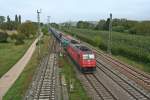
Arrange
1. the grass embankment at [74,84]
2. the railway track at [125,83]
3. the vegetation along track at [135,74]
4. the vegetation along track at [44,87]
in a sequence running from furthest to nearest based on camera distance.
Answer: the vegetation along track at [135,74] < the grass embankment at [74,84] < the railway track at [125,83] < the vegetation along track at [44,87]

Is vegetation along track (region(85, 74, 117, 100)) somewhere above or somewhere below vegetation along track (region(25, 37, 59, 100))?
below

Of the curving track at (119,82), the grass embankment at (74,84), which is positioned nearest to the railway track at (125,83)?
the curving track at (119,82)

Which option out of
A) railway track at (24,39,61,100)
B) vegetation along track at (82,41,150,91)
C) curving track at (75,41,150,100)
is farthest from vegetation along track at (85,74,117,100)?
vegetation along track at (82,41,150,91)

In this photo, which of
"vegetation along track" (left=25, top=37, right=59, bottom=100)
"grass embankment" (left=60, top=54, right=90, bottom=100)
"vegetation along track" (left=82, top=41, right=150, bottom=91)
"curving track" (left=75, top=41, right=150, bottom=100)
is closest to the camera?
"vegetation along track" (left=25, top=37, right=59, bottom=100)

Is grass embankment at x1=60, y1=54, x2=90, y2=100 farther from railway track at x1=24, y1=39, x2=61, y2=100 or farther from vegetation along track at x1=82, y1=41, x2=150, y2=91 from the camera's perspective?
vegetation along track at x1=82, y1=41, x2=150, y2=91

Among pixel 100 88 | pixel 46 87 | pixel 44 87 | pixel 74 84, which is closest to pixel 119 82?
pixel 100 88

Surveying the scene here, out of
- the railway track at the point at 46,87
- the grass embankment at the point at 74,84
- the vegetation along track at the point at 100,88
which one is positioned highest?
the railway track at the point at 46,87

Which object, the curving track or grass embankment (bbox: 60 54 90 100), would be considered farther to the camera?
grass embankment (bbox: 60 54 90 100)

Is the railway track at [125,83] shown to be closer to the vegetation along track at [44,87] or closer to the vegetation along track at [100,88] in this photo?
the vegetation along track at [100,88]

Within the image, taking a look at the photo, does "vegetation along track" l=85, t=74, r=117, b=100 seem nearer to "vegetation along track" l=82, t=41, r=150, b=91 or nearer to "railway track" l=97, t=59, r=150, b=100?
"railway track" l=97, t=59, r=150, b=100

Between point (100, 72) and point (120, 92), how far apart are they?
11.0 metres

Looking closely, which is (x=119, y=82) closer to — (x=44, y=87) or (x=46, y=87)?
(x=46, y=87)

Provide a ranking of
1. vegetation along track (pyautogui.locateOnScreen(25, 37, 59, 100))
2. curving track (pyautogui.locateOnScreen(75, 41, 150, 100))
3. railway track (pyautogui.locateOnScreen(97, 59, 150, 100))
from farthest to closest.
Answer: curving track (pyautogui.locateOnScreen(75, 41, 150, 100)), railway track (pyautogui.locateOnScreen(97, 59, 150, 100)), vegetation along track (pyautogui.locateOnScreen(25, 37, 59, 100))

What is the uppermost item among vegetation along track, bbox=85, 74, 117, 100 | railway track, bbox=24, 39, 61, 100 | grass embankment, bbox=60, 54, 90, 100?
railway track, bbox=24, 39, 61, 100
